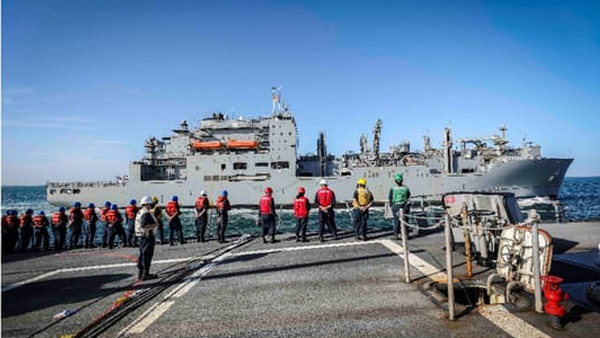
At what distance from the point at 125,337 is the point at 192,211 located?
1459 inches

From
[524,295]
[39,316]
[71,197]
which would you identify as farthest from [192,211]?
[524,295]

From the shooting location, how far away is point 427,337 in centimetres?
339

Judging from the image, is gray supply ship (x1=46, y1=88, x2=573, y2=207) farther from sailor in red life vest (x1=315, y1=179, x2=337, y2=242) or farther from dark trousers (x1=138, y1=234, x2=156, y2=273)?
dark trousers (x1=138, y1=234, x2=156, y2=273)

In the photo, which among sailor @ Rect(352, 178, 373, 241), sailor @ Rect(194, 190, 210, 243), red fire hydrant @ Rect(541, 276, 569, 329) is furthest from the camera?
sailor @ Rect(194, 190, 210, 243)

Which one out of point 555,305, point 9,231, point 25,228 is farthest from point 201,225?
point 555,305

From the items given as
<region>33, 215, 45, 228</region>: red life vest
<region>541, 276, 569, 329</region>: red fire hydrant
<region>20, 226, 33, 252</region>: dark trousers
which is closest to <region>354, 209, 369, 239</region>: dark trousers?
<region>541, 276, 569, 329</region>: red fire hydrant

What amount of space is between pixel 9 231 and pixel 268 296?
11.9 metres

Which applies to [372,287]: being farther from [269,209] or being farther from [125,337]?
[269,209]

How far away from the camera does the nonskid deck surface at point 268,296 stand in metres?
3.69

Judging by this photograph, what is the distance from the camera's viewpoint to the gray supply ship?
32.2 m

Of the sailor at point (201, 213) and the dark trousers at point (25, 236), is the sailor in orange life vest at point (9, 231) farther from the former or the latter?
the sailor at point (201, 213)

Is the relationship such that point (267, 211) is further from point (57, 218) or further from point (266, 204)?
point (57, 218)

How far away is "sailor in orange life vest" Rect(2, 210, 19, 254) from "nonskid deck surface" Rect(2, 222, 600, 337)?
11.2 feet

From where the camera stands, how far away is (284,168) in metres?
35.0
